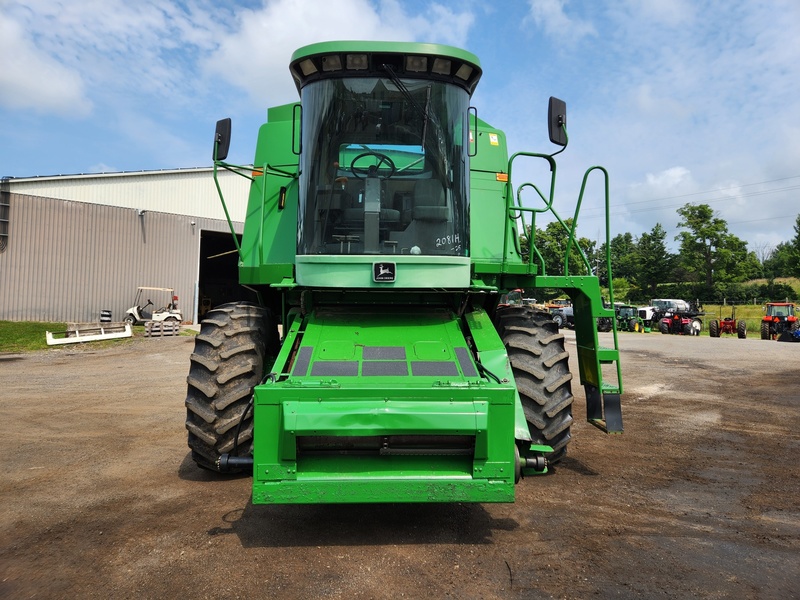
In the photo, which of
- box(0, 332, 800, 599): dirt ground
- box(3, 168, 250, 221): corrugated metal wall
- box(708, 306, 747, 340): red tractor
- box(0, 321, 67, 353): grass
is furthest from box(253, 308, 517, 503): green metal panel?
box(708, 306, 747, 340): red tractor

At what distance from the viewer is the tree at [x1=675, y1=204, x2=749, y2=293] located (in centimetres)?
5359

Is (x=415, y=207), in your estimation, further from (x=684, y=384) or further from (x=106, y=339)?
(x=106, y=339)

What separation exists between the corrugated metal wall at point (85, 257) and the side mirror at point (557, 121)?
25.0 metres

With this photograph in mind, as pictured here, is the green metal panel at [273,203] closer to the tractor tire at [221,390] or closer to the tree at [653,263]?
the tractor tire at [221,390]

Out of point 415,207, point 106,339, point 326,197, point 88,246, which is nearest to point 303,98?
point 326,197

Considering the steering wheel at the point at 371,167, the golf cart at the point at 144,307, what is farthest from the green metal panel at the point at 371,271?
the golf cart at the point at 144,307

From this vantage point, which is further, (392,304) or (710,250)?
(710,250)

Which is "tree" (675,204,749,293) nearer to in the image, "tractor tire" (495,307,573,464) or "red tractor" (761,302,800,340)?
"red tractor" (761,302,800,340)

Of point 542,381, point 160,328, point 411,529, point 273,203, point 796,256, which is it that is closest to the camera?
point 411,529

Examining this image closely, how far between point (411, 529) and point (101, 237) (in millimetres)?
25818

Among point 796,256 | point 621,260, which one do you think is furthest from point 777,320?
point 621,260

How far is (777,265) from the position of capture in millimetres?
77062

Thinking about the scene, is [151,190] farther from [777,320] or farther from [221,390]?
[777,320]

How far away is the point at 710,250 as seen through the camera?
55000 mm
